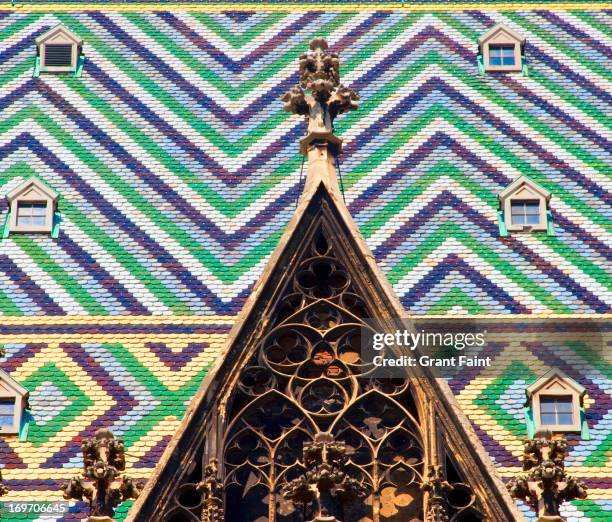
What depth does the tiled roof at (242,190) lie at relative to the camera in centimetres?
2191

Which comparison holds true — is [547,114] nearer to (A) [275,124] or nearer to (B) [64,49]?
(A) [275,124]

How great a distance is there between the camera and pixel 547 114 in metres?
26.5

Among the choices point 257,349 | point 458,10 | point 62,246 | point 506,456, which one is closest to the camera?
point 257,349

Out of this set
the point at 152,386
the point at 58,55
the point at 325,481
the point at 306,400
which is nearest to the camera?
the point at 325,481

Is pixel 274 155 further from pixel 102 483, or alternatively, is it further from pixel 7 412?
pixel 102 483

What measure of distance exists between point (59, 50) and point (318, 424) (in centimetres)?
961

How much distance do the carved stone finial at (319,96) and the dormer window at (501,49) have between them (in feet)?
20.6

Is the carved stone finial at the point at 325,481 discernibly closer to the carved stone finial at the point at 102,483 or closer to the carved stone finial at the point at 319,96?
the carved stone finial at the point at 102,483

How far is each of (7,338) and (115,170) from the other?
3.39 meters

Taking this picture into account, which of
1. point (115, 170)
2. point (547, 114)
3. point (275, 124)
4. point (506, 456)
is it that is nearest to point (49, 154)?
point (115, 170)

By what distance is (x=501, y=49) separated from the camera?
27.6 metres

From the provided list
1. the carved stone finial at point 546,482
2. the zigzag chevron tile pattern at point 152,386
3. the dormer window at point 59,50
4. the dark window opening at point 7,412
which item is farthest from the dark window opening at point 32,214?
the carved stone finial at point 546,482

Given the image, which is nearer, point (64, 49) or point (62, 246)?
point (62, 246)
